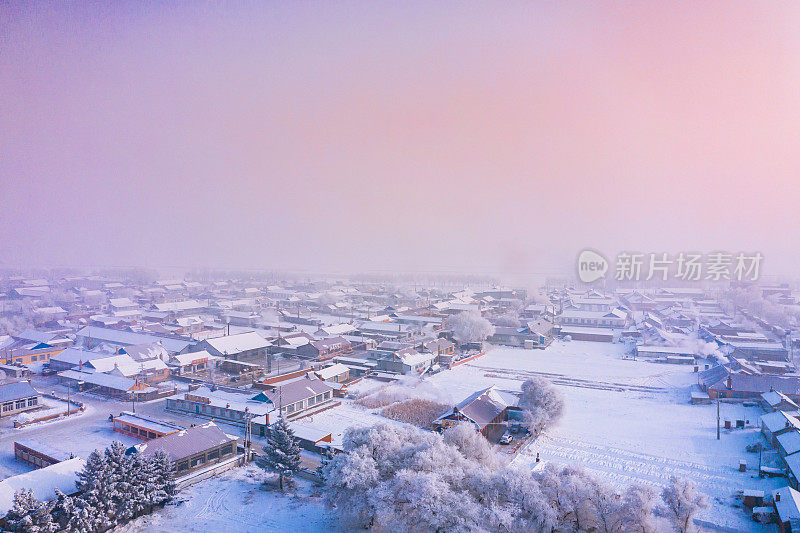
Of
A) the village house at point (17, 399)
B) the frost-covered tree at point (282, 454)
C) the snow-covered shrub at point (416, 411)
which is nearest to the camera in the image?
the frost-covered tree at point (282, 454)

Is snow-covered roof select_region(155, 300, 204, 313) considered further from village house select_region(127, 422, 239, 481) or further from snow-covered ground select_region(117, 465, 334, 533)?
snow-covered ground select_region(117, 465, 334, 533)

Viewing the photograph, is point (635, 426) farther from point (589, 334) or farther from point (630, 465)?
point (589, 334)

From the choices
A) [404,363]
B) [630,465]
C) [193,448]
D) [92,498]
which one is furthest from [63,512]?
[404,363]

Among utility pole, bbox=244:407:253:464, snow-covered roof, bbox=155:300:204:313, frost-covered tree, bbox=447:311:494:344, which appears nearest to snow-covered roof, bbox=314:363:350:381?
utility pole, bbox=244:407:253:464

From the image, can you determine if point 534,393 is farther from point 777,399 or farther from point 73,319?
point 73,319

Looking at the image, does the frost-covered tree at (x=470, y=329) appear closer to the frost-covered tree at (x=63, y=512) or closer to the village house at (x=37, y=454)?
the village house at (x=37, y=454)

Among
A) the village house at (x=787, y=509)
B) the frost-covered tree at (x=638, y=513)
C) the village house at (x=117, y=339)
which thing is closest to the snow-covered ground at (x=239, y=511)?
the frost-covered tree at (x=638, y=513)
